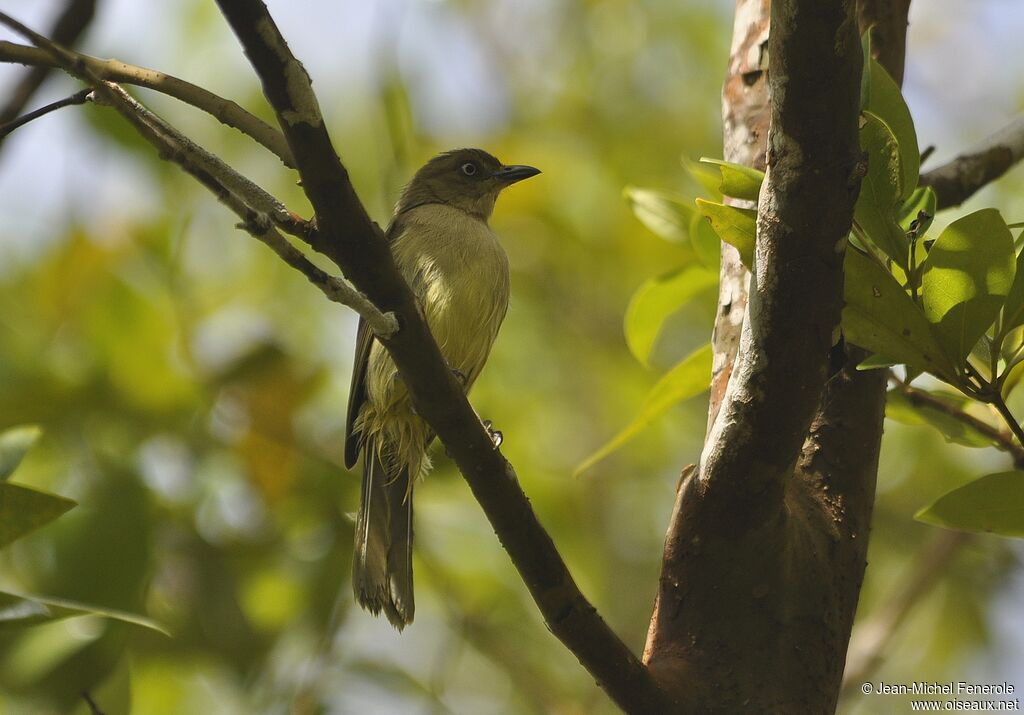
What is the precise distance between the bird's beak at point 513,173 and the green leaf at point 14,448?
9.98 feet

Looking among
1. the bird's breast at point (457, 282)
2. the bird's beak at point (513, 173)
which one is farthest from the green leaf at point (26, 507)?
the bird's beak at point (513, 173)

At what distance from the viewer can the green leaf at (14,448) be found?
2.81m

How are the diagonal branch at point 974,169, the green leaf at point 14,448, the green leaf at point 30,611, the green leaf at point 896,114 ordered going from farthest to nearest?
1. the diagonal branch at point 974,169
2. the green leaf at point 14,448
3. the green leaf at point 30,611
4. the green leaf at point 896,114

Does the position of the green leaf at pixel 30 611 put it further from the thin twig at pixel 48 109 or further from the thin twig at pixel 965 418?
the thin twig at pixel 965 418

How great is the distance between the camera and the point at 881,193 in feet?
7.33

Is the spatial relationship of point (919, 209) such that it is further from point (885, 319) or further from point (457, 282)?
point (457, 282)

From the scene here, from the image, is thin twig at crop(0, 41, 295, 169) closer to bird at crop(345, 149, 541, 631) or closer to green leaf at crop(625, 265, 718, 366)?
green leaf at crop(625, 265, 718, 366)

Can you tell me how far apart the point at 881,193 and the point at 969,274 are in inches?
9.5

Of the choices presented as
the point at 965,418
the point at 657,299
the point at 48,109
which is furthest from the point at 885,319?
the point at 48,109

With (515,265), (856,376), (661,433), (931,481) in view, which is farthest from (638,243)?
(856,376)

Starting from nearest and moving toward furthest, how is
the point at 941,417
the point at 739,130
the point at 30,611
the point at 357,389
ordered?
the point at 30,611 → the point at 941,417 → the point at 739,130 → the point at 357,389

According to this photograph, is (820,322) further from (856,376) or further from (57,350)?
(57,350)

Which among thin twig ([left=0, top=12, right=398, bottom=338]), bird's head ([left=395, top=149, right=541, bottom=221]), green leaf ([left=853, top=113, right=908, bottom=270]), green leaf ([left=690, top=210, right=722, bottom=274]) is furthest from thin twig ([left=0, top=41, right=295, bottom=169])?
bird's head ([left=395, top=149, right=541, bottom=221])

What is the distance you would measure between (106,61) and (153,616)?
2.84 meters
